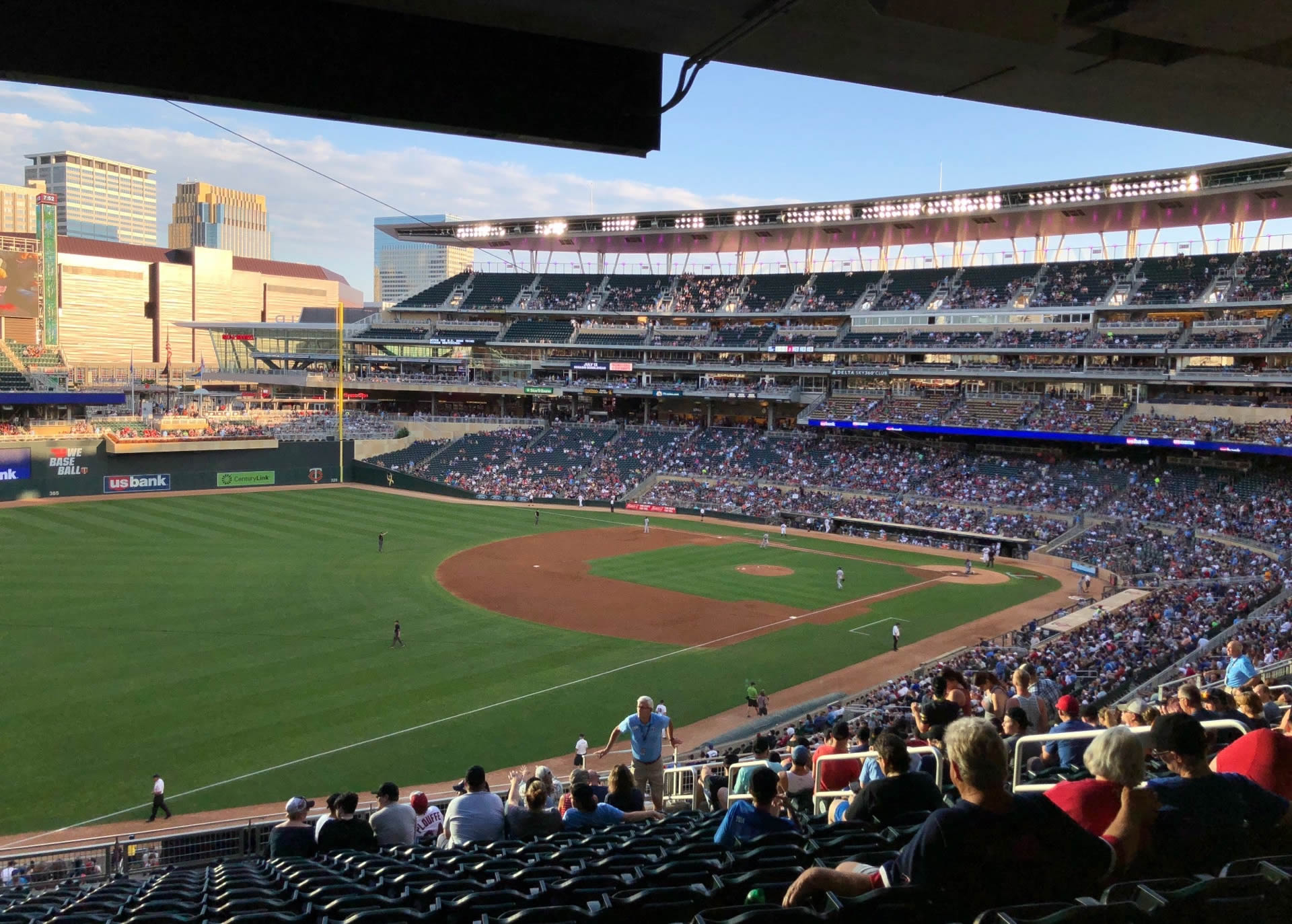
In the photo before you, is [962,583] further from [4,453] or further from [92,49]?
[4,453]

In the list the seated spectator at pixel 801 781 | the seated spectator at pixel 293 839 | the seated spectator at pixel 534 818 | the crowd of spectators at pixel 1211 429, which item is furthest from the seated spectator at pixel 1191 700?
the crowd of spectators at pixel 1211 429

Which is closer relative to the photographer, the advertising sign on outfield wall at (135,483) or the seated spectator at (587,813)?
the seated spectator at (587,813)

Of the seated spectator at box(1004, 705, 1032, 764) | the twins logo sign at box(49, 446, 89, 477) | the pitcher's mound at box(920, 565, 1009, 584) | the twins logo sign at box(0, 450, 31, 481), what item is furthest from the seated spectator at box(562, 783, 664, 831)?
the twins logo sign at box(49, 446, 89, 477)

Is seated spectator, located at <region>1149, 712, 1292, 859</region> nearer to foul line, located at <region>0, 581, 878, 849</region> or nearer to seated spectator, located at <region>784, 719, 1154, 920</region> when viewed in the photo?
seated spectator, located at <region>784, 719, 1154, 920</region>

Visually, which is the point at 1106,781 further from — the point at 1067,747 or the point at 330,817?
the point at 330,817

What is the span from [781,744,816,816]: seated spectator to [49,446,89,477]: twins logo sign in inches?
A: 2039

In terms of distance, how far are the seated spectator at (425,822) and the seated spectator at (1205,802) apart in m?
6.72

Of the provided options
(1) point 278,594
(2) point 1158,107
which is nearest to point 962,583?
(1) point 278,594

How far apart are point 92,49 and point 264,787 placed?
16.3 meters

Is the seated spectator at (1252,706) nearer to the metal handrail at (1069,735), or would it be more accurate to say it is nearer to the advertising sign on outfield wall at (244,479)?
the metal handrail at (1069,735)

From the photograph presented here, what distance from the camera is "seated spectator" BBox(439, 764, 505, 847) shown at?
775 cm

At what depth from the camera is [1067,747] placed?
7.27 meters

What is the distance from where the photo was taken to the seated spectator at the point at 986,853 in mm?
3139

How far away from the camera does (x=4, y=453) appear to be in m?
46.1
